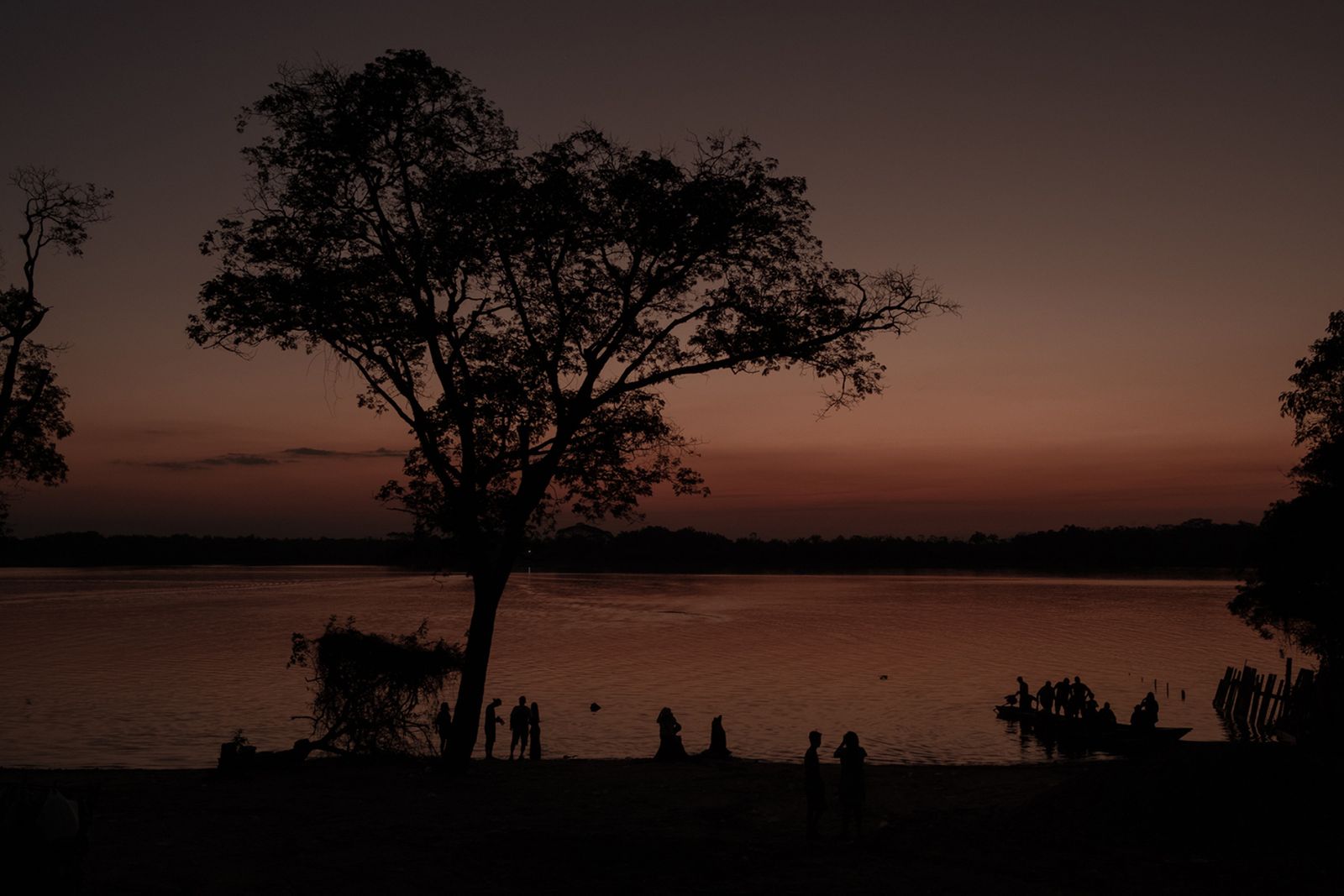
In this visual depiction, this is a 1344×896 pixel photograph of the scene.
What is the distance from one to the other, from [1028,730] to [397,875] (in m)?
37.1

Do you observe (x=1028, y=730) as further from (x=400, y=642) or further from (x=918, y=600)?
(x=918, y=600)

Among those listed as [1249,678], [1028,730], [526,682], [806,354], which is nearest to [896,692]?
[1028,730]

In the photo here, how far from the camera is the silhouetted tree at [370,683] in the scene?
77.6 ft

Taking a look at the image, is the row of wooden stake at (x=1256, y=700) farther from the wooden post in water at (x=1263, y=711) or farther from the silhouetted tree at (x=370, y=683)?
the silhouetted tree at (x=370, y=683)

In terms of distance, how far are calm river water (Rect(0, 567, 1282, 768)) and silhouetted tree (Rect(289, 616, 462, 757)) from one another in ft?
44.6

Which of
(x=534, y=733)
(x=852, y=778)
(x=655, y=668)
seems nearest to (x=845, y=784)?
(x=852, y=778)

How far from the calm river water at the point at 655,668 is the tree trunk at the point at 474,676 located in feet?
50.0

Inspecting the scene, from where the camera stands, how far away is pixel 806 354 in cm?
2402

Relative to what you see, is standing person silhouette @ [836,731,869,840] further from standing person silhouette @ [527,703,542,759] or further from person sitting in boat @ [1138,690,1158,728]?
person sitting in boat @ [1138,690,1158,728]

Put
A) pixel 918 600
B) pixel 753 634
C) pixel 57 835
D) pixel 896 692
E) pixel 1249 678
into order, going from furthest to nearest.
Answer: pixel 918 600 < pixel 753 634 < pixel 896 692 < pixel 1249 678 < pixel 57 835

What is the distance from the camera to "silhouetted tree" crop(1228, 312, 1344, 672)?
34594 mm

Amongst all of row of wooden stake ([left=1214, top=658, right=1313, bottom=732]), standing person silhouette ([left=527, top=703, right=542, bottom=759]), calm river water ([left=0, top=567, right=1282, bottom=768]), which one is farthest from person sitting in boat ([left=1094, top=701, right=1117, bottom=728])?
standing person silhouette ([left=527, top=703, right=542, bottom=759])

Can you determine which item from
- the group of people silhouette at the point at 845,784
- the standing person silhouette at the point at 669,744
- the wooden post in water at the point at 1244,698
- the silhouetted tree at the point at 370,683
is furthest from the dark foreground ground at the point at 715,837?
the wooden post in water at the point at 1244,698

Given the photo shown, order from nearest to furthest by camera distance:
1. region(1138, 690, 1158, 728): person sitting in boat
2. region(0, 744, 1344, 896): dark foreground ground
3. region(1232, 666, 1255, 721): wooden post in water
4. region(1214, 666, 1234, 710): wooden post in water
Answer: region(0, 744, 1344, 896): dark foreground ground < region(1138, 690, 1158, 728): person sitting in boat < region(1232, 666, 1255, 721): wooden post in water < region(1214, 666, 1234, 710): wooden post in water
